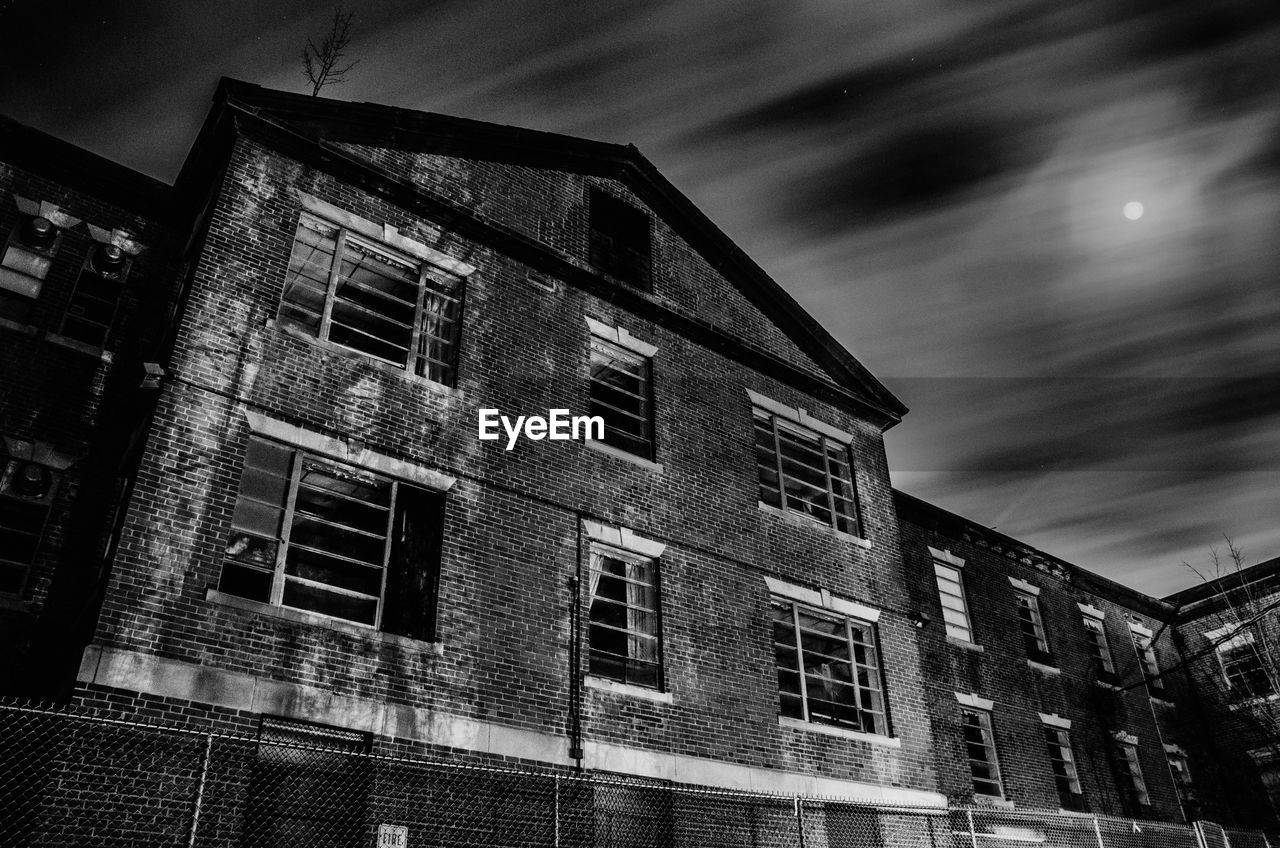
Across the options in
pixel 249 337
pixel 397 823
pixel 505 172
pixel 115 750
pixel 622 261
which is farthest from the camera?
pixel 622 261

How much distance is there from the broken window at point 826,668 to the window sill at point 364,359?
645 cm

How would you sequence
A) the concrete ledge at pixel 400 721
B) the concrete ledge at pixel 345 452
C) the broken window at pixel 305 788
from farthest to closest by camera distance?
the concrete ledge at pixel 345 452, the broken window at pixel 305 788, the concrete ledge at pixel 400 721

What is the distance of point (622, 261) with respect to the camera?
1620 centimetres

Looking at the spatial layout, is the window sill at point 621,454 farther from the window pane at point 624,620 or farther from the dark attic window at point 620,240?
the dark attic window at point 620,240

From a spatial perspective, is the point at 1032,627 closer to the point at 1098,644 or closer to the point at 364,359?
the point at 1098,644

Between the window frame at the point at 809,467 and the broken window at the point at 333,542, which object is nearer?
the broken window at the point at 333,542

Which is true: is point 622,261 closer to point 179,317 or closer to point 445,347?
point 445,347

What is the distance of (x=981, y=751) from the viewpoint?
19.8 m

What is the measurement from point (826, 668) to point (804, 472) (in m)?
3.78

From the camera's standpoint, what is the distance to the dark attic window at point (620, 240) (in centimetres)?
1594

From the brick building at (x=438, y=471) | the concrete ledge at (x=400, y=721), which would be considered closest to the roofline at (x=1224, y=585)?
the brick building at (x=438, y=471)

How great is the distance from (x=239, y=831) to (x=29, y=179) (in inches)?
372

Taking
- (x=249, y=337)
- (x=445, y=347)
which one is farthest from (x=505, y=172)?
(x=249, y=337)

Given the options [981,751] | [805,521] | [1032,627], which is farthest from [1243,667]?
[805,521]
